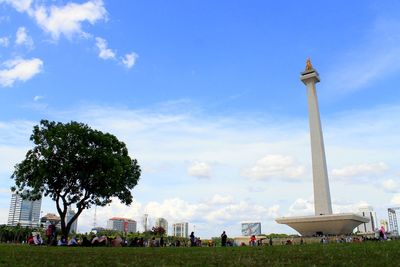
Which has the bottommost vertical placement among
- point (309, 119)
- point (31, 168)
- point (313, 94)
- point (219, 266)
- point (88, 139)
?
point (219, 266)

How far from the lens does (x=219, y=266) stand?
10.1m

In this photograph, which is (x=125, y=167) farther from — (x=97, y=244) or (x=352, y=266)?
(x=352, y=266)

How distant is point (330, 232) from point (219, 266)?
6162cm

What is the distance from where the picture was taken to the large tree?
37.0 metres

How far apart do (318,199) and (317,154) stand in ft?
26.7

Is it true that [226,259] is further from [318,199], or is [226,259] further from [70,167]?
[318,199]

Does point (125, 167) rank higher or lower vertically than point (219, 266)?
→ higher

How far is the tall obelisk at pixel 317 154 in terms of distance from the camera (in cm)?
6844

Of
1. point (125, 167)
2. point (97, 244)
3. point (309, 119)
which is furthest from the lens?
point (309, 119)

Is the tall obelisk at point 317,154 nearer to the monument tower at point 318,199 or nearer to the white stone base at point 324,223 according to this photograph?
Answer: the monument tower at point 318,199

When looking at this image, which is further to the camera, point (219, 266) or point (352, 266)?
point (219, 266)

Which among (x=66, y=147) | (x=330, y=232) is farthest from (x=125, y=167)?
(x=330, y=232)

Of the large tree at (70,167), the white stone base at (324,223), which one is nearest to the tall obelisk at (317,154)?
the white stone base at (324,223)

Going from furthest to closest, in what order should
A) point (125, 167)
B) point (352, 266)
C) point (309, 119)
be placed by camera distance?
1. point (309, 119)
2. point (125, 167)
3. point (352, 266)
